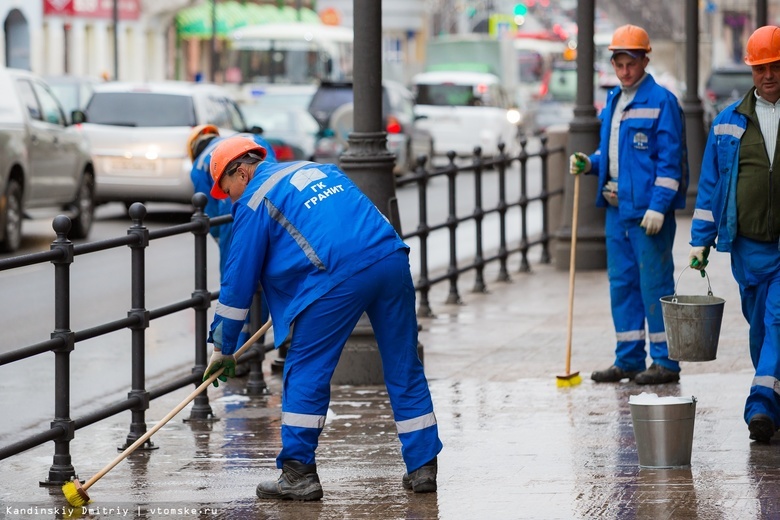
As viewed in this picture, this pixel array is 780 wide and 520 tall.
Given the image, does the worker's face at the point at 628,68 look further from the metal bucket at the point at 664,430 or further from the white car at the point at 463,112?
the white car at the point at 463,112

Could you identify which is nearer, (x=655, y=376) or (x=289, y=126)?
(x=655, y=376)

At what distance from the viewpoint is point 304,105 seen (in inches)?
1184

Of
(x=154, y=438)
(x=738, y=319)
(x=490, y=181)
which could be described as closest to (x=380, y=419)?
(x=154, y=438)

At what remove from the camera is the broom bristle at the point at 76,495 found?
21.6ft

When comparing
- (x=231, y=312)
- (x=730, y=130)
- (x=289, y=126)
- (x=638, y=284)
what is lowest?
(x=638, y=284)

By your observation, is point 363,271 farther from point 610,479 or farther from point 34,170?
point 34,170

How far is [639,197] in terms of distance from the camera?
9102mm

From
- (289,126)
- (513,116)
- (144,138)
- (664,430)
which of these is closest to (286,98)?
(289,126)

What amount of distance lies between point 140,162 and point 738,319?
36.3 feet

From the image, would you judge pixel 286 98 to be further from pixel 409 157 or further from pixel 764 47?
pixel 764 47

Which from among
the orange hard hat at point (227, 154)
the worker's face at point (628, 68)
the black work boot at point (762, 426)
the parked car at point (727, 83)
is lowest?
the black work boot at point (762, 426)

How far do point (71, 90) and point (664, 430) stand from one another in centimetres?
2287

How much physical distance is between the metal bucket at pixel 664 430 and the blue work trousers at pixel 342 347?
898 millimetres

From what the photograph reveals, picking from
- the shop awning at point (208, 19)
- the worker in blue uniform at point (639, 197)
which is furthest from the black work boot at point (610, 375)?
the shop awning at point (208, 19)
